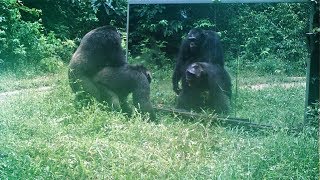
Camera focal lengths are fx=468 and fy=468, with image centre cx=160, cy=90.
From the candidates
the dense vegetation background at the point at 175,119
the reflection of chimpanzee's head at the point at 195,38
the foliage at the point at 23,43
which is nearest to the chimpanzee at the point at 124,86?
the dense vegetation background at the point at 175,119

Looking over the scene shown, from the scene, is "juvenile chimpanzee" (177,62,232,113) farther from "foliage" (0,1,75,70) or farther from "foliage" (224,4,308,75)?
"foliage" (0,1,75,70)

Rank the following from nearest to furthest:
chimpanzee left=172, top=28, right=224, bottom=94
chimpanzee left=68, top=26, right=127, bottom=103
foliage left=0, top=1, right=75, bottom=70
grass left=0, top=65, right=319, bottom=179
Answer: grass left=0, top=65, right=319, bottom=179 < chimpanzee left=172, top=28, right=224, bottom=94 < chimpanzee left=68, top=26, right=127, bottom=103 < foliage left=0, top=1, right=75, bottom=70

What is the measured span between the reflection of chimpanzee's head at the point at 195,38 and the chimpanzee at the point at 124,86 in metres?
0.66

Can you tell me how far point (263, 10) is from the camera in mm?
5016

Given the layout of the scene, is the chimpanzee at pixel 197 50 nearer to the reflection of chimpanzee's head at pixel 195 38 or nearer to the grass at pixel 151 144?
the reflection of chimpanzee's head at pixel 195 38

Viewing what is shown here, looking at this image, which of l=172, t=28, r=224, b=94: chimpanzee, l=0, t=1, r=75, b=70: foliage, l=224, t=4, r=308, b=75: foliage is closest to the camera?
l=224, t=4, r=308, b=75: foliage

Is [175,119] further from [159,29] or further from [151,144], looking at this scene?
[159,29]

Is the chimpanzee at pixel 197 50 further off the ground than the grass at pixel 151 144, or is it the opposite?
the chimpanzee at pixel 197 50

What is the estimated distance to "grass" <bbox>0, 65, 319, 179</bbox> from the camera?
12.6 ft

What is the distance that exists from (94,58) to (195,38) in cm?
130

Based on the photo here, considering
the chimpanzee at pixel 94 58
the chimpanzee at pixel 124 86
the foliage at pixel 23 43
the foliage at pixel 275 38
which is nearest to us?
the foliage at pixel 275 38

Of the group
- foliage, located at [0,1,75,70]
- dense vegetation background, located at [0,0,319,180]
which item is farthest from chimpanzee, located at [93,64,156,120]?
foliage, located at [0,1,75,70]

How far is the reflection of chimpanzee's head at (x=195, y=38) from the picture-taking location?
550 centimetres

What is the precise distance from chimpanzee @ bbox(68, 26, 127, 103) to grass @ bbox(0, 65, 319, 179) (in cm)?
25
